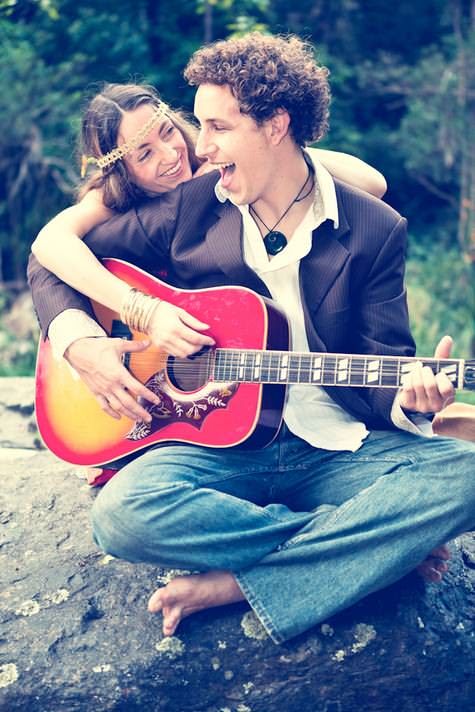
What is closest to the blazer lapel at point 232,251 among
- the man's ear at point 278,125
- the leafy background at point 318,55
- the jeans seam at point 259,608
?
the man's ear at point 278,125

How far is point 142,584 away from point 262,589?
41 centimetres

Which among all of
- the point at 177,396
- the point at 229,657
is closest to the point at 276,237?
the point at 177,396

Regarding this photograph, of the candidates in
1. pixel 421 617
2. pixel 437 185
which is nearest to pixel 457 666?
pixel 421 617

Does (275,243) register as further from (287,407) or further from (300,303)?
(287,407)

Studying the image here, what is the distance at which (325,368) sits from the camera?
250 centimetres

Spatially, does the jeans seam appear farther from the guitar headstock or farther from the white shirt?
the guitar headstock

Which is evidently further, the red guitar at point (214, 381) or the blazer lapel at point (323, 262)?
the blazer lapel at point (323, 262)

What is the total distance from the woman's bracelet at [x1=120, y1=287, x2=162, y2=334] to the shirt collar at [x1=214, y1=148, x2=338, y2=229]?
15.5 inches

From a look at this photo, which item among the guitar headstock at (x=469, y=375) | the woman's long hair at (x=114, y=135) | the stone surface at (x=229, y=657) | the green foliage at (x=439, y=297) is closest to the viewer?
the guitar headstock at (x=469, y=375)

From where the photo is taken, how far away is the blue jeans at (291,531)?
2406 mm

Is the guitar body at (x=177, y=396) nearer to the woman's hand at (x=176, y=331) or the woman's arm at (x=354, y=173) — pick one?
the woman's hand at (x=176, y=331)

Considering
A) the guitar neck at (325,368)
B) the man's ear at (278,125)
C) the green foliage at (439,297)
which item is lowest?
the green foliage at (439,297)

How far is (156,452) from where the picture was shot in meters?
2.61

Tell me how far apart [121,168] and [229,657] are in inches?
62.9
